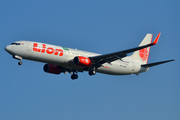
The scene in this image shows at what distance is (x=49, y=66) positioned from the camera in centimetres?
5622

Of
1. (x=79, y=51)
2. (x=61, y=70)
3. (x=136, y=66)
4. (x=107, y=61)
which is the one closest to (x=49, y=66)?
(x=61, y=70)

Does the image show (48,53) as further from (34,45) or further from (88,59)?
(88,59)

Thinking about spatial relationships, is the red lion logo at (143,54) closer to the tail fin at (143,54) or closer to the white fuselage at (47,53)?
the tail fin at (143,54)

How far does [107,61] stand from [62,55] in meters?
7.98

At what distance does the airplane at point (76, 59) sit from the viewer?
47.5 meters

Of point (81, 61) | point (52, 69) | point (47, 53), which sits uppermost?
point (47, 53)

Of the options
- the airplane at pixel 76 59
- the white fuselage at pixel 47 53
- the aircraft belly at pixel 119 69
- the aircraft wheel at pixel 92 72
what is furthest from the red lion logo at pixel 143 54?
the aircraft wheel at pixel 92 72

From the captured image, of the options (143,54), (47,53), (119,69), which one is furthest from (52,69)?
(143,54)

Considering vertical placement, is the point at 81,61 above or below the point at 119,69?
below

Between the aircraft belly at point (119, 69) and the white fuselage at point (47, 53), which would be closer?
the white fuselage at point (47, 53)

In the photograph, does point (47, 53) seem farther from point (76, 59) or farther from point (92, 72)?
point (92, 72)

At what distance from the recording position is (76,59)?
4966cm

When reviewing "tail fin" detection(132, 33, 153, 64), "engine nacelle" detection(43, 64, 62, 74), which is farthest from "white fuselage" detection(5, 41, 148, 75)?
"tail fin" detection(132, 33, 153, 64)

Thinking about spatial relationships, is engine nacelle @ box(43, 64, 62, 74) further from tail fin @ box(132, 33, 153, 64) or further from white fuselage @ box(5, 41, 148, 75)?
tail fin @ box(132, 33, 153, 64)
